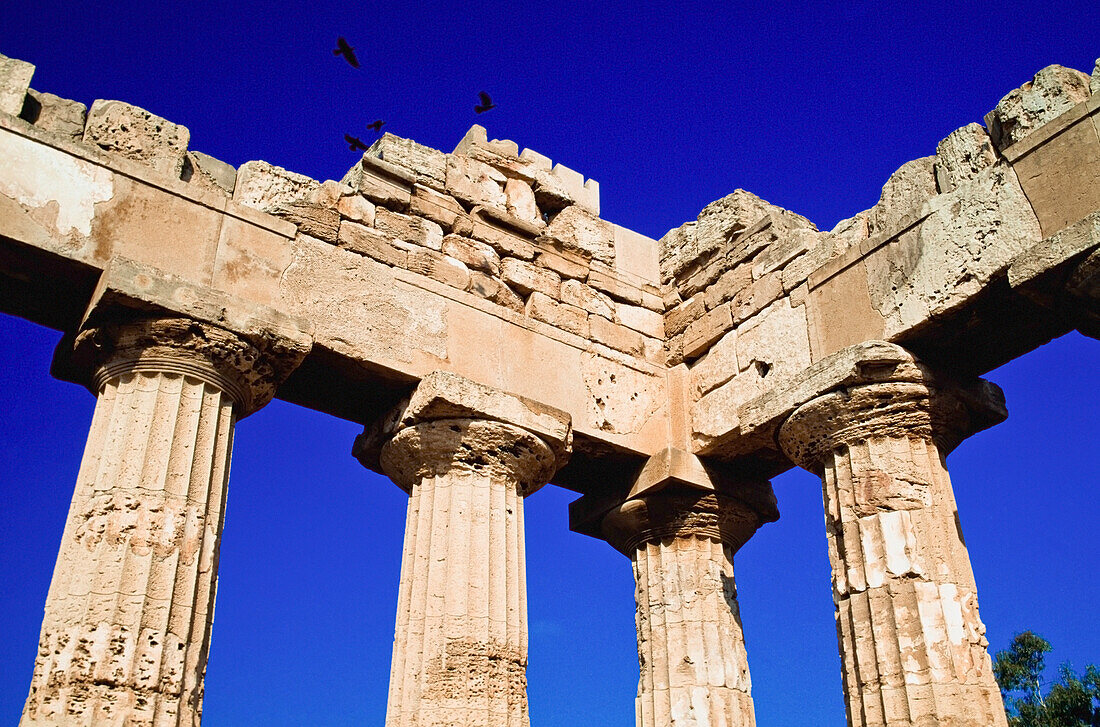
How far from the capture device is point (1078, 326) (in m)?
8.09

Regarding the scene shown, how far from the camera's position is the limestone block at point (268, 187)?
912 cm

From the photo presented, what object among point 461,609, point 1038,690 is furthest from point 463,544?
point 1038,690

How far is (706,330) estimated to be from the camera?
10.9m

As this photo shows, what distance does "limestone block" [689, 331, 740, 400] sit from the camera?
10453 mm

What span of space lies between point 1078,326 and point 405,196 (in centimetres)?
585

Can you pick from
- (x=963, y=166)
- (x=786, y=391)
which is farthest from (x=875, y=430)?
(x=963, y=166)

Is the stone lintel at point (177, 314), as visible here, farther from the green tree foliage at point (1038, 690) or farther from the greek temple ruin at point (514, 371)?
the green tree foliage at point (1038, 690)

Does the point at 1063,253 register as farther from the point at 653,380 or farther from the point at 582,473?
the point at 582,473

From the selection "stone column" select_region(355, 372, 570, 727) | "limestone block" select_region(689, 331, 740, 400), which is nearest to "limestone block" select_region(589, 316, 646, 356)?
"limestone block" select_region(689, 331, 740, 400)

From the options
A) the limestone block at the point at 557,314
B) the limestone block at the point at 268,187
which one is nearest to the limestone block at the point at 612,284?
the limestone block at the point at 557,314

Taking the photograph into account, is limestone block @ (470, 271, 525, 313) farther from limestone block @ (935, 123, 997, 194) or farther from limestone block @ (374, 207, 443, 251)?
limestone block @ (935, 123, 997, 194)

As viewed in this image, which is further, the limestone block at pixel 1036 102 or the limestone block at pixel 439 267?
the limestone block at pixel 439 267

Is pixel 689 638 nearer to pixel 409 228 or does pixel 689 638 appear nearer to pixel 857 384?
pixel 857 384

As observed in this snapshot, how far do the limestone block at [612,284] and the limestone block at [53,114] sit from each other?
4992 millimetres
